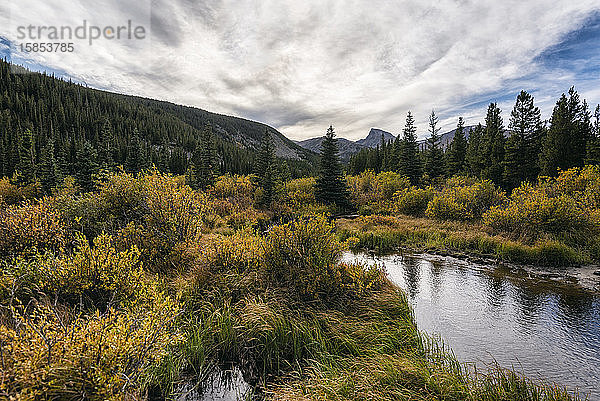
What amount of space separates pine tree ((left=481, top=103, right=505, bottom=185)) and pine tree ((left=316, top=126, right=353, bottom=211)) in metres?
17.2

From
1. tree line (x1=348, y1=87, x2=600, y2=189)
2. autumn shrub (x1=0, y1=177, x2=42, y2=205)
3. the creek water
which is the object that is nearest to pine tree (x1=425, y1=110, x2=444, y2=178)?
tree line (x1=348, y1=87, x2=600, y2=189)

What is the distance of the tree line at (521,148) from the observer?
26922 mm

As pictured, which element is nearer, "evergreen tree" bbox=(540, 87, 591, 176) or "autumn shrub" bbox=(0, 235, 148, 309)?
"autumn shrub" bbox=(0, 235, 148, 309)

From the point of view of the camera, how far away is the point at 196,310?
22.9ft

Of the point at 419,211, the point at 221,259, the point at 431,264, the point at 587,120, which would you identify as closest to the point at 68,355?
the point at 221,259

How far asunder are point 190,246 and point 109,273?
3317 mm

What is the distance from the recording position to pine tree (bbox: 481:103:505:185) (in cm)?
3325

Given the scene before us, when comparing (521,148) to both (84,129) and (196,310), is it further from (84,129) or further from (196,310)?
(84,129)

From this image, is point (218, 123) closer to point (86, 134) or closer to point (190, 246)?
point (86, 134)

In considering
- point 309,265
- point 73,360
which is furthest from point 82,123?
point 73,360

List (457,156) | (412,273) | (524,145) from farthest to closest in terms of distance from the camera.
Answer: (457,156), (524,145), (412,273)

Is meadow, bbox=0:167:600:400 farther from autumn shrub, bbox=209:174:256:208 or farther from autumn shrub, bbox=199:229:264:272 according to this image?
autumn shrub, bbox=209:174:256:208

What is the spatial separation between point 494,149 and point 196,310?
3876 cm

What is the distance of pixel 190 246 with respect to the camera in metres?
9.64
